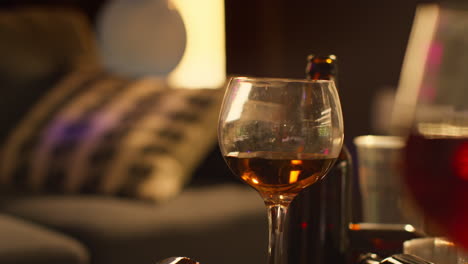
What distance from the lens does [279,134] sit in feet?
2.14

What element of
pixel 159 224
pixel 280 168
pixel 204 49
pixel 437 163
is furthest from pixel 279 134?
pixel 204 49

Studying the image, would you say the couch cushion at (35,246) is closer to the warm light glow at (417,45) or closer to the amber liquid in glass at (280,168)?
the amber liquid in glass at (280,168)

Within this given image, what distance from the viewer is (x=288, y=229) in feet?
2.61

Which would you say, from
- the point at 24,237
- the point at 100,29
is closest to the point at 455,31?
the point at 100,29

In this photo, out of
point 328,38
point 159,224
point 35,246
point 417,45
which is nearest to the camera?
point 35,246

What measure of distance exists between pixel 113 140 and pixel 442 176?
170 cm

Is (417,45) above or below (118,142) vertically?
above

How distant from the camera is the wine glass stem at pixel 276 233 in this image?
0.63m

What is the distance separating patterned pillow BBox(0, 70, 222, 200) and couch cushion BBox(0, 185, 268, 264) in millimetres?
71

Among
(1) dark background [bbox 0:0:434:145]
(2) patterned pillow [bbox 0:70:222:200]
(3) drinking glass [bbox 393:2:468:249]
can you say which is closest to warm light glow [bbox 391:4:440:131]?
(1) dark background [bbox 0:0:434:145]

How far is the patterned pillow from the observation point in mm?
2004

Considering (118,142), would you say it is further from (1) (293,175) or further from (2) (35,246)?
(1) (293,175)

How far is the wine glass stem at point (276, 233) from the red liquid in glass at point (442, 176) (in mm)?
227

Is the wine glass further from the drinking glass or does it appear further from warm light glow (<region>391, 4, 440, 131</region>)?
warm light glow (<region>391, 4, 440, 131</region>)
